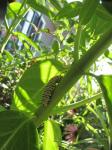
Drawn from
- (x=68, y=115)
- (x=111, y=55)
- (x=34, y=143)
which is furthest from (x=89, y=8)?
(x=68, y=115)

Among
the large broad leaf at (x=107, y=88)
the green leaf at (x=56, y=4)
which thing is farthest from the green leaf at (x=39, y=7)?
the large broad leaf at (x=107, y=88)

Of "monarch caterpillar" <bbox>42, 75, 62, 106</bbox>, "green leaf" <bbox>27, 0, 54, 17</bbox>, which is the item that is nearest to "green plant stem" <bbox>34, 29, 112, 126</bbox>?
"monarch caterpillar" <bbox>42, 75, 62, 106</bbox>

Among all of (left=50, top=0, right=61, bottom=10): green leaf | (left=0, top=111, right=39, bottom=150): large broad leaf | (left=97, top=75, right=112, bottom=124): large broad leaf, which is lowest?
(left=0, top=111, right=39, bottom=150): large broad leaf

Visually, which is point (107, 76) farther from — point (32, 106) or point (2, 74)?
point (2, 74)

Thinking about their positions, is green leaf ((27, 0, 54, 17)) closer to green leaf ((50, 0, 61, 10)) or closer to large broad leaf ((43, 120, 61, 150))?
green leaf ((50, 0, 61, 10))

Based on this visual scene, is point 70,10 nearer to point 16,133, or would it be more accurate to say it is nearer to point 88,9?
point 88,9

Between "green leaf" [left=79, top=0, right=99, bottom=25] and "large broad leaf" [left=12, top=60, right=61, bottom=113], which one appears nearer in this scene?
"green leaf" [left=79, top=0, right=99, bottom=25]
